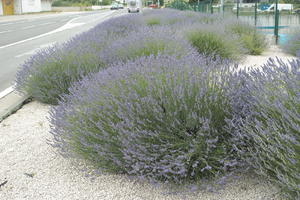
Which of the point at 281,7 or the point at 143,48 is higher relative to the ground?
the point at 281,7

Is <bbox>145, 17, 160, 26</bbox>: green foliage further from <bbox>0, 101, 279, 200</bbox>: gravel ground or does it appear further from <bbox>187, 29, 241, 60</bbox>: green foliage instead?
<bbox>0, 101, 279, 200</bbox>: gravel ground

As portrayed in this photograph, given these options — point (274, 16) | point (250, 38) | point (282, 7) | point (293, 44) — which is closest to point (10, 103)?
point (250, 38)

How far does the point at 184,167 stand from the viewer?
277cm

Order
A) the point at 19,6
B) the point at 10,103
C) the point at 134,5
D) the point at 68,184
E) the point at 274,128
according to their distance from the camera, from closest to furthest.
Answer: the point at 274,128 < the point at 68,184 < the point at 10,103 < the point at 134,5 < the point at 19,6

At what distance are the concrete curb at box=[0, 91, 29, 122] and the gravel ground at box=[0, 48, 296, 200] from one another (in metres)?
1.45

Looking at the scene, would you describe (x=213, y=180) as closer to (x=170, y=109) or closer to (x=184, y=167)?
(x=184, y=167)

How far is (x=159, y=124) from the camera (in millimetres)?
3010

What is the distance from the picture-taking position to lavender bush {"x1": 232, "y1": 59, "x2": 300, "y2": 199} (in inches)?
94.0

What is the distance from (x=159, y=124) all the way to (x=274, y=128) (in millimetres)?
884

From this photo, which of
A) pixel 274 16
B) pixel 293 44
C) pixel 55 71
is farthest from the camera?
pixel 274 16

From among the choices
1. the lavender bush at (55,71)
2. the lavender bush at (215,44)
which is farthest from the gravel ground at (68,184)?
the lavender bush at (215,44)

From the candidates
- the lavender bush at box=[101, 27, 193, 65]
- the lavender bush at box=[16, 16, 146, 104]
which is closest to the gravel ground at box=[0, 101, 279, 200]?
the lavender bush at box=[16, 16, 146, 104]

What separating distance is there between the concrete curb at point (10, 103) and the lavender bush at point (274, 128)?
11.6 ft

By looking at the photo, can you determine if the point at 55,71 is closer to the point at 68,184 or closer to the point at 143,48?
the point at 143,48
